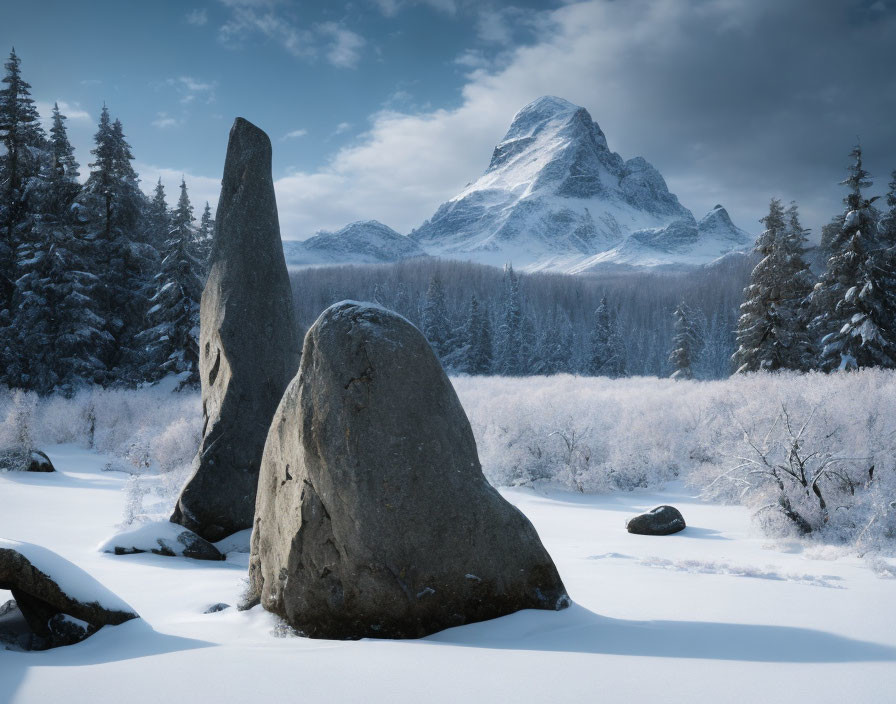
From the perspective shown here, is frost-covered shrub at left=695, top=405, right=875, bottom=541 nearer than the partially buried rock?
No

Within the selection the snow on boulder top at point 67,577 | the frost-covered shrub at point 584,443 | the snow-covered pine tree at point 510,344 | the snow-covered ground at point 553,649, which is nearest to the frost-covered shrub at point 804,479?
the snow-covered ground at point 553,649

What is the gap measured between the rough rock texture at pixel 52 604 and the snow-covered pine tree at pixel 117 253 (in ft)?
84.9

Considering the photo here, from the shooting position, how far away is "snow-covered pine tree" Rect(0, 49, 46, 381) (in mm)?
24766

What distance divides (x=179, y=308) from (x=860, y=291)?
28.3m

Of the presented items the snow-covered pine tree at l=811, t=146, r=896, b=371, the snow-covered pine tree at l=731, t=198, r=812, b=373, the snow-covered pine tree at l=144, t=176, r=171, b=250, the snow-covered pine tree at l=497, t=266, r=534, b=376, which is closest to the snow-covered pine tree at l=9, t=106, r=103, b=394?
the snow-covered pine tree at l=144, t=176, r=171, b=250

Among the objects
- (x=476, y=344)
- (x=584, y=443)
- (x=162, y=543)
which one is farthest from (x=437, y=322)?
(x=162, y=543)

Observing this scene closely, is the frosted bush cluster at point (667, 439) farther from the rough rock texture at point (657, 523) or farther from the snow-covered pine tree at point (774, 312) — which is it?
the snow-covered pine tree at point (774, 312)

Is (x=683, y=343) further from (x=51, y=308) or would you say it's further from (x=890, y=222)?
(x=51, y=308)

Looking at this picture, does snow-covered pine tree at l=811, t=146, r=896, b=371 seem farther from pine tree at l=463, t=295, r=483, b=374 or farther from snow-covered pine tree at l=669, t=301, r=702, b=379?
pine tree at l=463, t=295, r=483, b=374

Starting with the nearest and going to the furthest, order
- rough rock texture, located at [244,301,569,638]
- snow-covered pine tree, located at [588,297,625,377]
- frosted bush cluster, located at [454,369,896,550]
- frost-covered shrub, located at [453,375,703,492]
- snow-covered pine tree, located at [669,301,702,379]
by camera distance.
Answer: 1. rough rock texture, located at [244,301,569,638]
2. frosted bush cluster, located at [454,369,896,550]
3. frost-covered shrub, located at [453,375,703,492]
4. snow-covered pine tree, located at [669,301,702,379]
5. snow-covered pine tree, located at [588,297,625,377]

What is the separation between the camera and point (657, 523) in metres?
9.31

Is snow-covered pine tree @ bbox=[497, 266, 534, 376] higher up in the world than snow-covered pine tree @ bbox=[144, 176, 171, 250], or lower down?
lower down

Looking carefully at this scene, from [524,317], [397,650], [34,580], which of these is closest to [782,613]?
[397,650]

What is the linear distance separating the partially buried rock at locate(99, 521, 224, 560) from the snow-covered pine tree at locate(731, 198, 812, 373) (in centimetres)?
2350
